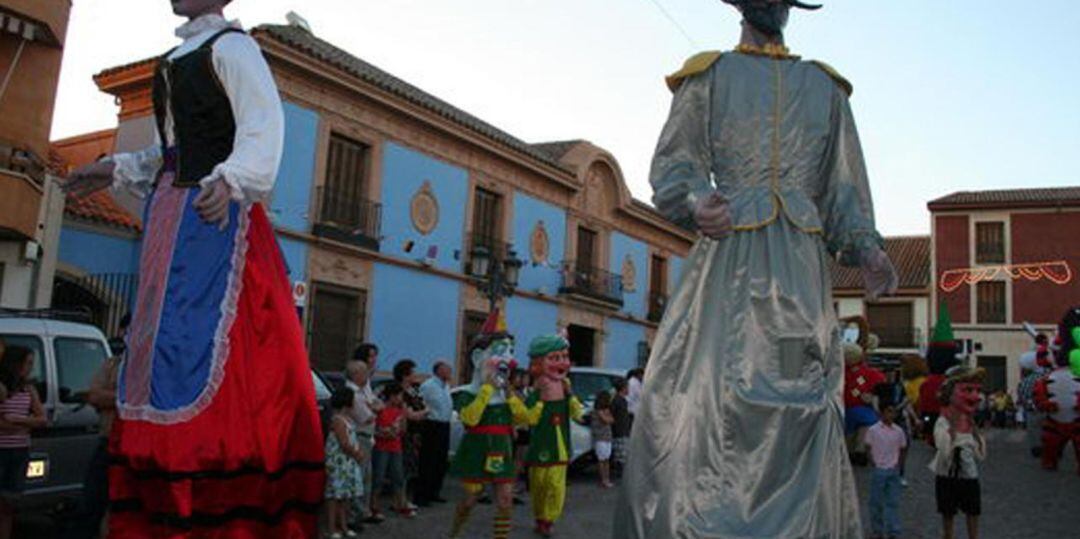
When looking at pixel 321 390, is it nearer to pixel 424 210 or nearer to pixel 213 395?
pixel 213 395

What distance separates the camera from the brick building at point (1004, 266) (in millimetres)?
39906

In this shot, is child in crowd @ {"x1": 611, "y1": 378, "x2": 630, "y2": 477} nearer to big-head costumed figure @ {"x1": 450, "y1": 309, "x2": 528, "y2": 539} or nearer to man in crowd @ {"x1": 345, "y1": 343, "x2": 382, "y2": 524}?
man in crowd @ {"x1": 345, "y1": 343, "x2": 382, "y2": 524}

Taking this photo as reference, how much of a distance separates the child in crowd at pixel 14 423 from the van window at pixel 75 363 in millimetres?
896

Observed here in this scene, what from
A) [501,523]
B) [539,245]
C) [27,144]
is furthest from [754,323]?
[539,245]

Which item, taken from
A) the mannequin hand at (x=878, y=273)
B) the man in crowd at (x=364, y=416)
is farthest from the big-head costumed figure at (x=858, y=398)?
the mannequin hand at (x=878, y=273)

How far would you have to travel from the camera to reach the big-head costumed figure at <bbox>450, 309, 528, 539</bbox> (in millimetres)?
7527

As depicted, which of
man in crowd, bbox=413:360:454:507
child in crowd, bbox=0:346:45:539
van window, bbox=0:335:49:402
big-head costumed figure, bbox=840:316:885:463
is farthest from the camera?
big-head costumed figure, bbox=840:316:885:463

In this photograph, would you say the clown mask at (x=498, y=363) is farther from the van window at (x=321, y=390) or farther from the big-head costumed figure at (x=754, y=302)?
the big-head costumed figure at (x=754, y=302)

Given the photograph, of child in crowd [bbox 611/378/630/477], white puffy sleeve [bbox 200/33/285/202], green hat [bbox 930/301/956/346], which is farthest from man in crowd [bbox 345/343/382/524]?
green hat [bbox 930/301/956/346]

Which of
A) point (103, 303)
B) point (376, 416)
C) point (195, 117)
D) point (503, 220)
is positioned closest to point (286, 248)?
point (103, 303)

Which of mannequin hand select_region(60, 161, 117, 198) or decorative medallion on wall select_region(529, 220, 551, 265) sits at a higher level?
decorative medallion on wall select_region(529, 220, 551, 265)

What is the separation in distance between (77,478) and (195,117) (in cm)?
542

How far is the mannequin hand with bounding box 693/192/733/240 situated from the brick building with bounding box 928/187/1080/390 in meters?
40.7

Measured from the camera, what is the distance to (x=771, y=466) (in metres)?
2.86
